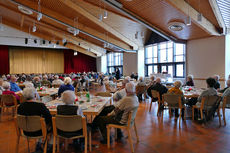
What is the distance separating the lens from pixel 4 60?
1644 centimetres

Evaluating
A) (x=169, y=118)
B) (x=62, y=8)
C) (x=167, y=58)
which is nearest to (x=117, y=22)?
(x=62, y=8)

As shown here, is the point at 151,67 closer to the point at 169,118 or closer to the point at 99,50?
the point at 99,50

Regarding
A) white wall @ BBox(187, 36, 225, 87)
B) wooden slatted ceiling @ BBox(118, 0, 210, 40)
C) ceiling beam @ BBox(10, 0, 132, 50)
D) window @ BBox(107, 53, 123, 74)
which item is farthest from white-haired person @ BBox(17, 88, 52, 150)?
window @ BBox(107, 53, 123, 74)

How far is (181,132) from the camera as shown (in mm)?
3639

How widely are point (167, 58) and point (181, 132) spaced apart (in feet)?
30.4

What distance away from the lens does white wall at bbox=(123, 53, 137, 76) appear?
14512mm

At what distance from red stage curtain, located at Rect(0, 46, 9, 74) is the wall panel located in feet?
1.62

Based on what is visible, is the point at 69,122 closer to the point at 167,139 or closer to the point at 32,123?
the point at 32,123

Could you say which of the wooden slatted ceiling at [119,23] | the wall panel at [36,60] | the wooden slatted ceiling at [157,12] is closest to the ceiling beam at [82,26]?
the wooden slatted ceiling at [119,23]

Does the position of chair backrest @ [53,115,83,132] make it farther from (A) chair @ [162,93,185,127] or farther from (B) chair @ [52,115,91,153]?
(A) chair @ [162,93,185,127]

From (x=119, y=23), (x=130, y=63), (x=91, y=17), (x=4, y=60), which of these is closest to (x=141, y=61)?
(x=130, y=63)

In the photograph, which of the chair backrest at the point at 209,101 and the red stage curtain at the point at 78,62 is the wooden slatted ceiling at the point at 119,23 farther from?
the red stage curtain at the point at 78,62

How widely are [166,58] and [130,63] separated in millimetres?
3700

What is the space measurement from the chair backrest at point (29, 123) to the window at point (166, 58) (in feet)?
31.6
